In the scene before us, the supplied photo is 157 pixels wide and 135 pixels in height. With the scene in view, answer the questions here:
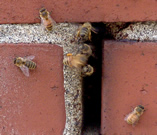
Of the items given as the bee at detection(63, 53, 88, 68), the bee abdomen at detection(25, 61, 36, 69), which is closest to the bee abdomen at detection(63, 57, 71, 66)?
the bee at detection(63, 53, 88, 68)

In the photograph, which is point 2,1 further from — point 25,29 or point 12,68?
point 12,68

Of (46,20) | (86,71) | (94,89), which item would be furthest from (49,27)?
(94,89)

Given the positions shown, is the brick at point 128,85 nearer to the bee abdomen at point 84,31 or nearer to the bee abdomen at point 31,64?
the bee abdomen at point 84,31

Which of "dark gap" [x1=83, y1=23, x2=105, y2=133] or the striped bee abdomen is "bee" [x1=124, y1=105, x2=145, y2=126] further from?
the striped bee abdomen

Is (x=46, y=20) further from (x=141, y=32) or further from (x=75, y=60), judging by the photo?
(x=141, y=32)

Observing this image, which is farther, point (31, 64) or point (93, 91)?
point (93, 91)

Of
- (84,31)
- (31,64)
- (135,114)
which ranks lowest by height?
(135,114)

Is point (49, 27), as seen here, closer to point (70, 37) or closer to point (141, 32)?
point (70, 37)

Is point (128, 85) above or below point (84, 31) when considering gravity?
below
